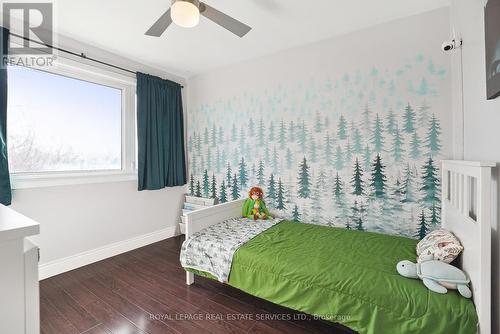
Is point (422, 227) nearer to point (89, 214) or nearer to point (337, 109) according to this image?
point (337, 109)

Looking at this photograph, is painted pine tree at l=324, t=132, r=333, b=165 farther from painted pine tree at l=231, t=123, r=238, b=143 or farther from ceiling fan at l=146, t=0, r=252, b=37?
ceiling fan at l=146, t=0, r=252, b=37

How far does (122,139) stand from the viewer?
114 inches

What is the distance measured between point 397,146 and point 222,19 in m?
1.81

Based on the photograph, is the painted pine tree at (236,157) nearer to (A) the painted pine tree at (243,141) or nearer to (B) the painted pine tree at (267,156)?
(A) the painted pine tree at (243,141)

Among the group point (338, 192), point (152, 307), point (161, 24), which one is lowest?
point (152, 307)

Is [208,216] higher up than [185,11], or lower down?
lower down

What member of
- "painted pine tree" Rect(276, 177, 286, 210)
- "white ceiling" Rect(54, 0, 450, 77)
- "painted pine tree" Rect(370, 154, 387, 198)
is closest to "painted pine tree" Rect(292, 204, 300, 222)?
"painted pine tree" Rect(276, 177, 286, 210)

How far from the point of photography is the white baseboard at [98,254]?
7.34ft

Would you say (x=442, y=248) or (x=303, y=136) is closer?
(x=442, y=248)

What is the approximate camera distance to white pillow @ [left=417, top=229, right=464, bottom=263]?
1.30 m

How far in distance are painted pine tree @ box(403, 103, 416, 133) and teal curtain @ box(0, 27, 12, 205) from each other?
3416 millimetres

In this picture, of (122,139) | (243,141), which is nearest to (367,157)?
(243,141)

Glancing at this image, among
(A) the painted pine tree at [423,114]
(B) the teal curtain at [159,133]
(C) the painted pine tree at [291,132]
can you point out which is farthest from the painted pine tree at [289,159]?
(B) the teal curtain at [159,133]

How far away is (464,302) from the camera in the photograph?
3.64ft
